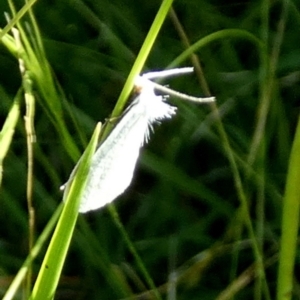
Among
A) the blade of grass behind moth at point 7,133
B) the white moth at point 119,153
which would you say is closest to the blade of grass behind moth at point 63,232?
the white moth at point 119,153

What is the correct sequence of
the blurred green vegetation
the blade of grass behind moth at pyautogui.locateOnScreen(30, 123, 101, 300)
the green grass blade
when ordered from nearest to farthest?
the blade of grass behind moth at pyautogui.locateOnScreen(30, 123, 101, 300) < the green grass blade < the blurred green vegetation

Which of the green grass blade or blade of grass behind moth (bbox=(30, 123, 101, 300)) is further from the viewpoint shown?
the green grass blade

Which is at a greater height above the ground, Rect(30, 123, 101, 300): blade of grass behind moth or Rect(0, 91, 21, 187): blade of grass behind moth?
Rect(0, 91, 21, 187): blade of grass behind moth

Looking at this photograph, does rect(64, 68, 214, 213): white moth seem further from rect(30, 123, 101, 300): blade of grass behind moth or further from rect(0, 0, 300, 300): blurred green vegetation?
rect(0, 0, 300, 300): blurred green vegetation

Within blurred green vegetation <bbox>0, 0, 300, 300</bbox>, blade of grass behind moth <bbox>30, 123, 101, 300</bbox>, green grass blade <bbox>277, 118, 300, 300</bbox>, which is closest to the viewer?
blade of grass behind moth <bbox>30, 123, 101, 300</bbox>

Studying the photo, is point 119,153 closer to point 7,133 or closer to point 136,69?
point 136,69

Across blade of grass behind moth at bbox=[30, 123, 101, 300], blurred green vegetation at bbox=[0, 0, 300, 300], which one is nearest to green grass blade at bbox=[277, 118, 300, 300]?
blurred green vegetation at bbox=[0, 0, 300, 300]

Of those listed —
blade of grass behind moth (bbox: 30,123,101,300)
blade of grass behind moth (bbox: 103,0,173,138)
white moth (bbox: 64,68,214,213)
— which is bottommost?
blade of grass behind moth (bbox: 30,123,101,300)
